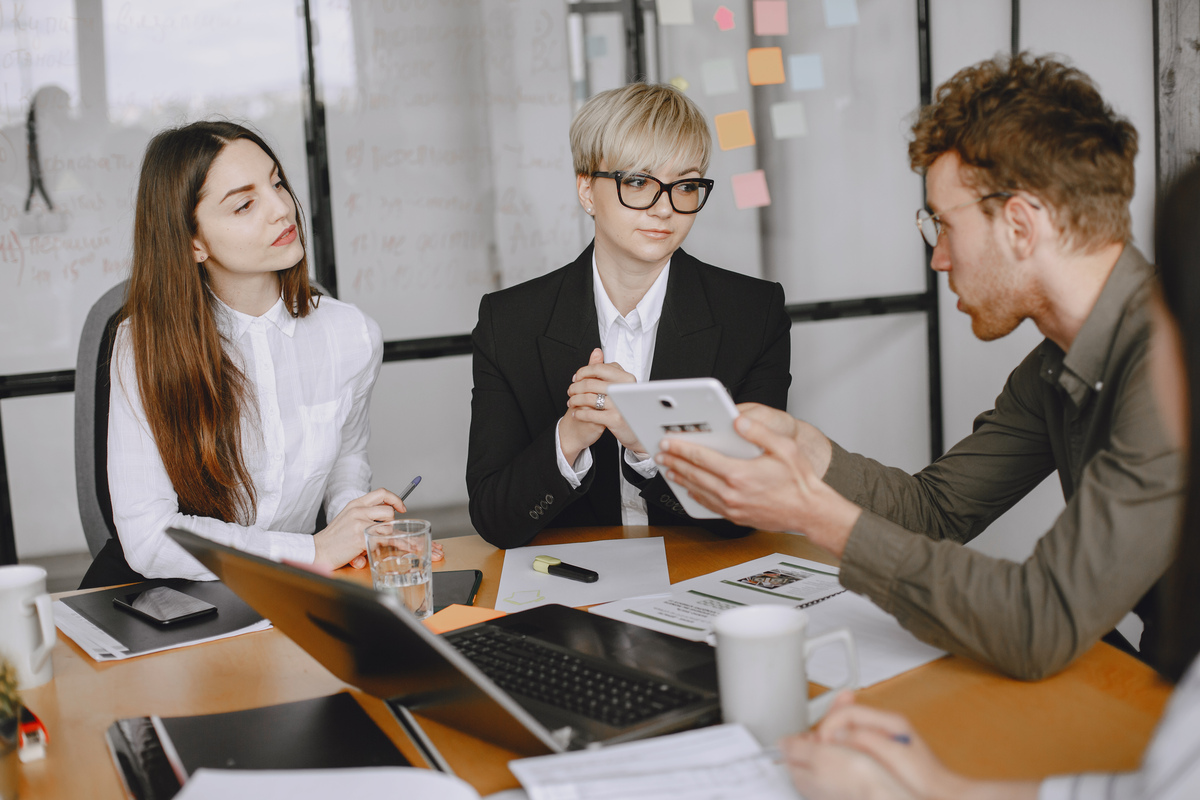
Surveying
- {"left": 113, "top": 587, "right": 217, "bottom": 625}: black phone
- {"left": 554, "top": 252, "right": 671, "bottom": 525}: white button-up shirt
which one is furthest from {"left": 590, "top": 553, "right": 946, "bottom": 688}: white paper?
{"left": 554, "top": 252, "right": 671, "bottom": 525}: white button-up shirt

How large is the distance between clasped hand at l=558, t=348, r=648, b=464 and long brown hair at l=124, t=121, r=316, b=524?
2.09ft

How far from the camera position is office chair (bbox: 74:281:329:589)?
185 cm

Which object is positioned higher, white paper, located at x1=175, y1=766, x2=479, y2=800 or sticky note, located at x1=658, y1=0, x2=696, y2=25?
sticky note, located at x1=658, y1=0, x2=696, y2=25

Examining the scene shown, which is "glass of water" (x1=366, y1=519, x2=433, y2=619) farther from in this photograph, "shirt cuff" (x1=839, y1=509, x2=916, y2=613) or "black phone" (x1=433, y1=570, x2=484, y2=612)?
"shirt cuff" (x1=839, y1=509, x2=916, y2=613)

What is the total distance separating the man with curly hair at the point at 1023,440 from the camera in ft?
3.38

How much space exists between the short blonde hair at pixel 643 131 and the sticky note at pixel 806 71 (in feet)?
5.75

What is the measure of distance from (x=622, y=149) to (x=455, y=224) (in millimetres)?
1539

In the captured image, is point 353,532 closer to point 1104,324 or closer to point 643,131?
point 643,131

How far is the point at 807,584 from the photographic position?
1.39 metres

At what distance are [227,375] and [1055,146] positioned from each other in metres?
1.45

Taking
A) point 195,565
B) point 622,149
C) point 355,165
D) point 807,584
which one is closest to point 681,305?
point 622,149

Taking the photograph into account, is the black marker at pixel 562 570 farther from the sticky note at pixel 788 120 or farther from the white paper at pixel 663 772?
the sticky note at pixel 788 120

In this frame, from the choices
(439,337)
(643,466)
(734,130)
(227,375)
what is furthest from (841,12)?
(227,375)

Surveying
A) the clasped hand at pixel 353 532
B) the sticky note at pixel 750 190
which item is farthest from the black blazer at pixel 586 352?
the sticky note at pixel 750 190
